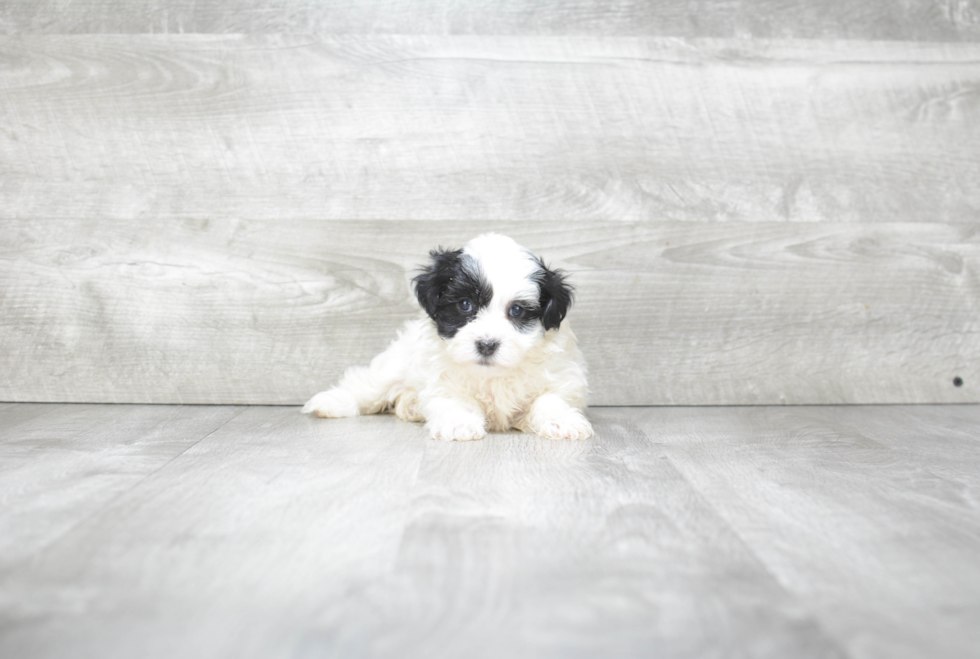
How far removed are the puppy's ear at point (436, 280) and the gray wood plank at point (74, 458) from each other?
0.65m

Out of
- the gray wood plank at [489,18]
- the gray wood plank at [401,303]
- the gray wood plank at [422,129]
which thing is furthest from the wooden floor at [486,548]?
the gray wood plank at [489,18]

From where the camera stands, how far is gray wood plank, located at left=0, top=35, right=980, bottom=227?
2.32m

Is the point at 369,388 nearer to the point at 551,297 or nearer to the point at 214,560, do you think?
the point at 551,297

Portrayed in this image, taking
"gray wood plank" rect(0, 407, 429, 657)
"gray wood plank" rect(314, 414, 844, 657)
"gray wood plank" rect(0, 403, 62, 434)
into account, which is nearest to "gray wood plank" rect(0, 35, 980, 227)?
"gray wood plank" rect(0, 403, 62, 434)

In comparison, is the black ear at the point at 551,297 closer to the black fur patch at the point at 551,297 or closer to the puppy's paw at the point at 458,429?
the black fur patch at the point at 551,297

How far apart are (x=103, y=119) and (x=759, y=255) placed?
2.17 metres

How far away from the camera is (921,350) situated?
246 cm

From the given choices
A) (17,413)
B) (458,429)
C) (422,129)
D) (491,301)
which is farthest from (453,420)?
(17,413)

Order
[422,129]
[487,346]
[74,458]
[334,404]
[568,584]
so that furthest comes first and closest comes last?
[422,129] < [334,404] < [487,346] < [74,458] < [568,584]

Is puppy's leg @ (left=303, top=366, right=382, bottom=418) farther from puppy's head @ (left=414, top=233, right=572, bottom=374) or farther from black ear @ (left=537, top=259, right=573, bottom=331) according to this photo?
black ear @ (left=537, top=259, right=573, bottom=331)

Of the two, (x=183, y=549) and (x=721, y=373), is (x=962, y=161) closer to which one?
(x=721, y=373)

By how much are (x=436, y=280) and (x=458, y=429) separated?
374 millimetres

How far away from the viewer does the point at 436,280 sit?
1811 mm

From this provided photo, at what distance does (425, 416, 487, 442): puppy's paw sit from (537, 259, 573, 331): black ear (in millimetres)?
307
